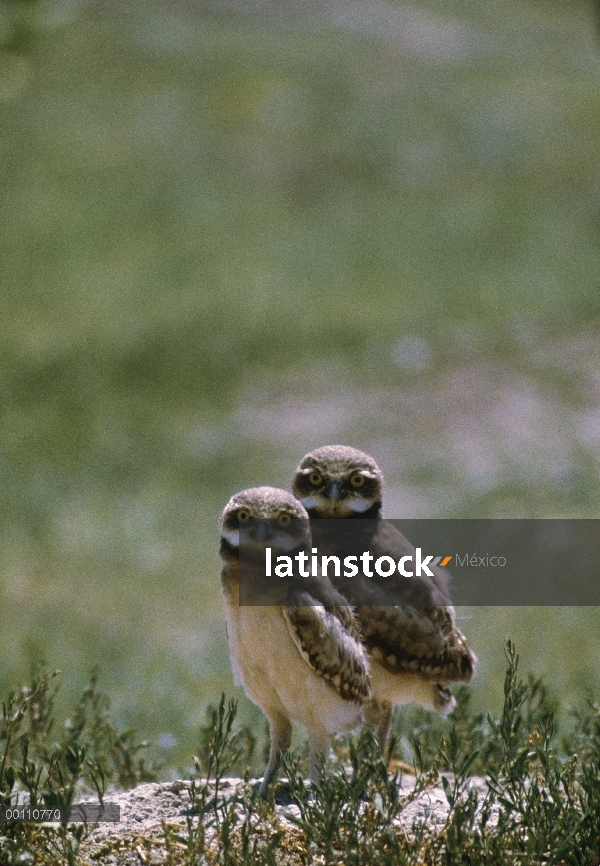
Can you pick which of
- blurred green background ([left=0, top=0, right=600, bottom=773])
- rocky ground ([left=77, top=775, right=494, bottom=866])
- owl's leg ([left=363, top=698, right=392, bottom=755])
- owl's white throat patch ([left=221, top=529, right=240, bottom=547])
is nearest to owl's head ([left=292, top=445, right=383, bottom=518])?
owl's white throat patch ([left=221, top=529, right=240, bottom=547])

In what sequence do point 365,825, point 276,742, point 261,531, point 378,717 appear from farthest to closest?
point 378,717
point 276,742
point 261,531
point 365,825

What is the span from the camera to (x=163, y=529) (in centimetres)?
902

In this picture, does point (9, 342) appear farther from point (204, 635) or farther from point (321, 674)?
point (321, 674)

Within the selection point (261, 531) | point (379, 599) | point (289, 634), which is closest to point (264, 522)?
point (261, 531)

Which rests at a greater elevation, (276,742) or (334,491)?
(334,491)

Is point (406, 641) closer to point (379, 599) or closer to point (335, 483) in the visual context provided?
point (379, 599)

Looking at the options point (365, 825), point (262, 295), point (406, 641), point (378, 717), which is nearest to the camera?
point (365, 825)

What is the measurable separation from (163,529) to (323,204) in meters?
6.97

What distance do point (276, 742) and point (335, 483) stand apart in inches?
32.7

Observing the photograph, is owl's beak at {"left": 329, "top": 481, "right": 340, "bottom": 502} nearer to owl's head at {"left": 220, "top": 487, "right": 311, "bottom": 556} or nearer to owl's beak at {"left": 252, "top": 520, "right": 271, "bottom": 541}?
owl's head at {"left": 220, "top": 487, "right": 311, "bottom": 556}

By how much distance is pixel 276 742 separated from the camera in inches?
157

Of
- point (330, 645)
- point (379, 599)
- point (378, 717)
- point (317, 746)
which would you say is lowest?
point (317, 746)

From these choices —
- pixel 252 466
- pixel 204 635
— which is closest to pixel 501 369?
pixel 252 466

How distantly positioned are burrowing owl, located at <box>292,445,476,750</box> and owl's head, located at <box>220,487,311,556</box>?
41cm
